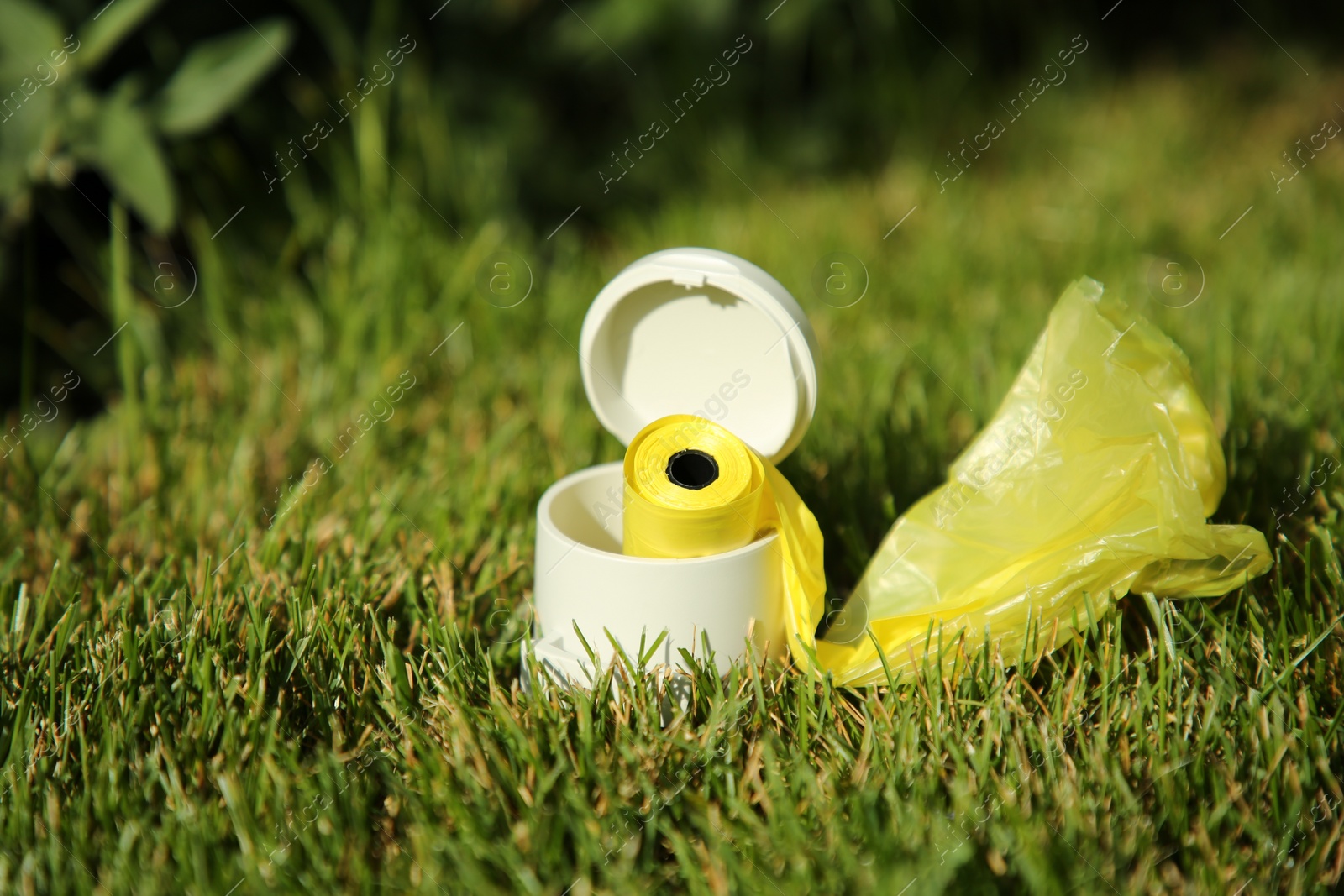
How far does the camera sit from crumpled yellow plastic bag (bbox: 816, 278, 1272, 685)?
4.38ft

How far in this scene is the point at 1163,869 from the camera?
114 centimetres

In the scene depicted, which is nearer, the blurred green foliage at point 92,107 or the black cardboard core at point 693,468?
the black cardboard core at point 693,468

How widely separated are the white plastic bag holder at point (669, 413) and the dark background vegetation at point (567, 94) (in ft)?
4.04

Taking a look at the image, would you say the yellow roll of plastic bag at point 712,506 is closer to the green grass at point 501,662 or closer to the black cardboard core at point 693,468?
the black cardboard core at point 693,468

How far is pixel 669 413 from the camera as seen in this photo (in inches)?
61.6

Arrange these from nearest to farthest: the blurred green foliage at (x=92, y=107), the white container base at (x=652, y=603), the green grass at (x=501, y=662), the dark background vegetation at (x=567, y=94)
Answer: the green grass at (x=501, y=662), the white container base at (x=652, y=603), the blurred green foliage at (x=92, y=107), the dark background vegetation at (x=567, y=94)

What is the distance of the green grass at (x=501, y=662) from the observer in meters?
1.14

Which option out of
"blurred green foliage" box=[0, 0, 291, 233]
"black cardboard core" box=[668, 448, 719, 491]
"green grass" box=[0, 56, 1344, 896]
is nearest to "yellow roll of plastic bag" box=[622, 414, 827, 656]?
"black cardboard core" box=[668, 448, 719, 491]

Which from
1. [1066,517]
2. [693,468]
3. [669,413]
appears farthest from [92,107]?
[1066,517]

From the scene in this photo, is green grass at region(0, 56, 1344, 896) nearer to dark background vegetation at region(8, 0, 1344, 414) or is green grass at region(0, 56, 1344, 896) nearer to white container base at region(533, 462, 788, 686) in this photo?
white container base at region(533, 462, 788, 686)

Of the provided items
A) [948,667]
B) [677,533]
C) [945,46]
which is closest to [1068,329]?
[948,667]

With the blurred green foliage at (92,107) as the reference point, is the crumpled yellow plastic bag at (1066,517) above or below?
below

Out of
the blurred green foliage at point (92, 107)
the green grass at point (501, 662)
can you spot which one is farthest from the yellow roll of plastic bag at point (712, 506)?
the blurred green foliage at point (92, 107)

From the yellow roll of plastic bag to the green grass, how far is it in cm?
15
